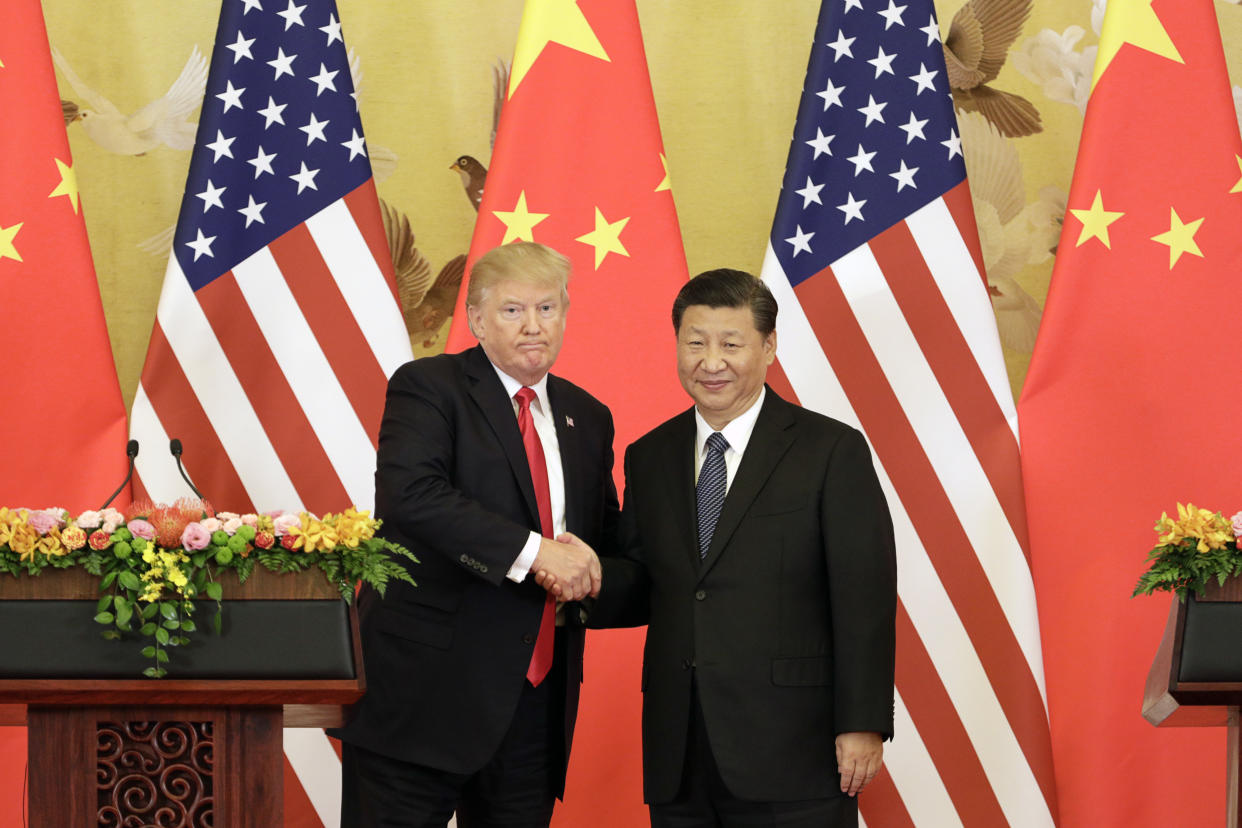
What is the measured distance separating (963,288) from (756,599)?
1.51 m

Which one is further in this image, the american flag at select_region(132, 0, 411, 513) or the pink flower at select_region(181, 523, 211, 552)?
the american flag at select_region(132, 0, 411, 513)

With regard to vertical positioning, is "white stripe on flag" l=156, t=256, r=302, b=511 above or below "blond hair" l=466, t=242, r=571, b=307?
below

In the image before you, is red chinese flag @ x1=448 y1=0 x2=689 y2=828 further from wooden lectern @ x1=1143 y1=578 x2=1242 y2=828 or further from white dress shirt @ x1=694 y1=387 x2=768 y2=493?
wooden lectern @ x1=1143 y1=578 x2=1242 y2=828

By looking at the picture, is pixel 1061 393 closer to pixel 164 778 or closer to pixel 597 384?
pixel 597 384

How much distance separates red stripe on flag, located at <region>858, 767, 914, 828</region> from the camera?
3.37 m

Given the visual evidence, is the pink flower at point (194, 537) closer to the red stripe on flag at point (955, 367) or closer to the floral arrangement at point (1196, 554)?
the floral arrangement at point (1196, 554)

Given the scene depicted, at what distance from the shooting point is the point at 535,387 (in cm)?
275

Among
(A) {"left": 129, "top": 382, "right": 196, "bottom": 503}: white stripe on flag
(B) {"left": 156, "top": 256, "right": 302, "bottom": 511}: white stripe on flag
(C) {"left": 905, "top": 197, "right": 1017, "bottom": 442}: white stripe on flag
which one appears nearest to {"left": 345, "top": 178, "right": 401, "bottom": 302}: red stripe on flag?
(B) {"left": 156, "top": 256, "right": 302, "bottom": 511}: white stripe on flag

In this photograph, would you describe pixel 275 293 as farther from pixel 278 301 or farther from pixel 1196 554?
pixel 1196 554

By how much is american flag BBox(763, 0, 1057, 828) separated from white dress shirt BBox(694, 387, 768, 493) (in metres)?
0.96

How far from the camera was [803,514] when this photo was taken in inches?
94.4

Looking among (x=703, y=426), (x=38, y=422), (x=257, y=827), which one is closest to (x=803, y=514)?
(x=703, y=426)

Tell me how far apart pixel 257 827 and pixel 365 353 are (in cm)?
172

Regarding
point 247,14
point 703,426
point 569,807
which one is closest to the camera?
point 703,426
